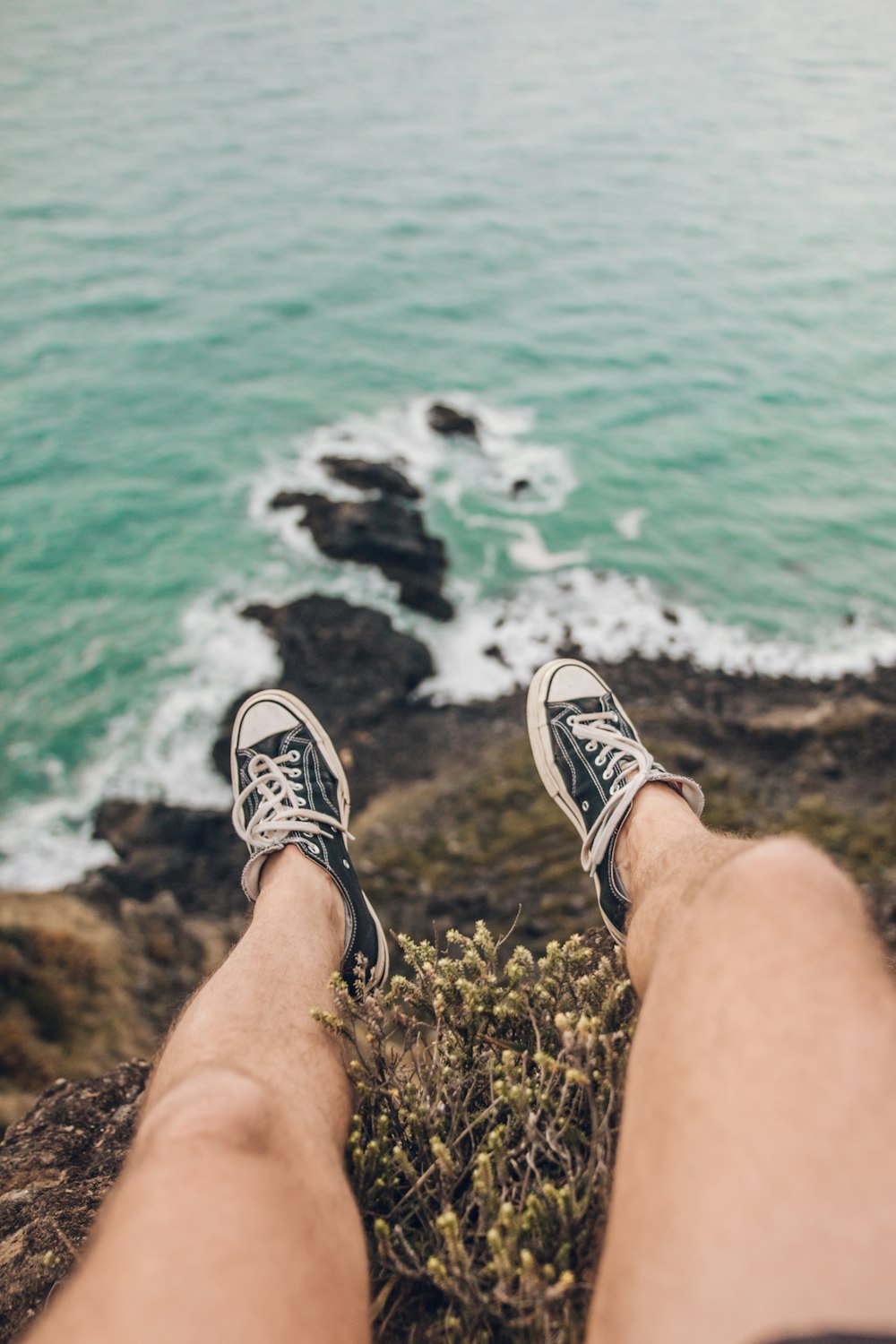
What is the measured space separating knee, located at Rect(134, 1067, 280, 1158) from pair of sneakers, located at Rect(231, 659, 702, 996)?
2.92 ft

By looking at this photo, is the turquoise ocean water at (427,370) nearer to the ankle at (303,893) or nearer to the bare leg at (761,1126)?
the ankle at (303,893)

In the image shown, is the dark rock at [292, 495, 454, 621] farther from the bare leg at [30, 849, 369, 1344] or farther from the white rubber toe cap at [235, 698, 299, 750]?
the bare leg at [30, 849, 369, 1344]

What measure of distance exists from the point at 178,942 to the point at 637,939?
6.29 meters

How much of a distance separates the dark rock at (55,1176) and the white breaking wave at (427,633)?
284 inches

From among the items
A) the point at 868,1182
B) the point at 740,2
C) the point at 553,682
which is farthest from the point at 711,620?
the point at 740,2

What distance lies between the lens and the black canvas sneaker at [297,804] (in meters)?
3.59

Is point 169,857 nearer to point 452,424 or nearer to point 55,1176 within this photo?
point 55,1176

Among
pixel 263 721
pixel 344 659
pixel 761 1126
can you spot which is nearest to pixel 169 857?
pixel 344 659

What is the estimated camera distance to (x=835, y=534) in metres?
16.3

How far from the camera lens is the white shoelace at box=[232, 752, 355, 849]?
13.0ft

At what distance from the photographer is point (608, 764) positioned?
14.3 feet

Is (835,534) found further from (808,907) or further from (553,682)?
(808,907)

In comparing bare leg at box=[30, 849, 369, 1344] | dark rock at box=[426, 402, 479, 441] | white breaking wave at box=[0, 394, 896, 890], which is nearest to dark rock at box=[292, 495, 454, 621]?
white breaking wave at box=[0, 394, 896, 890]

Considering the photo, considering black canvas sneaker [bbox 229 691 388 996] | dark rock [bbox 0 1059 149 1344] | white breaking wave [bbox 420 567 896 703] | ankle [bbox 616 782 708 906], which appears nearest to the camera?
dark rock [bbox 0 1059 149 1344]
